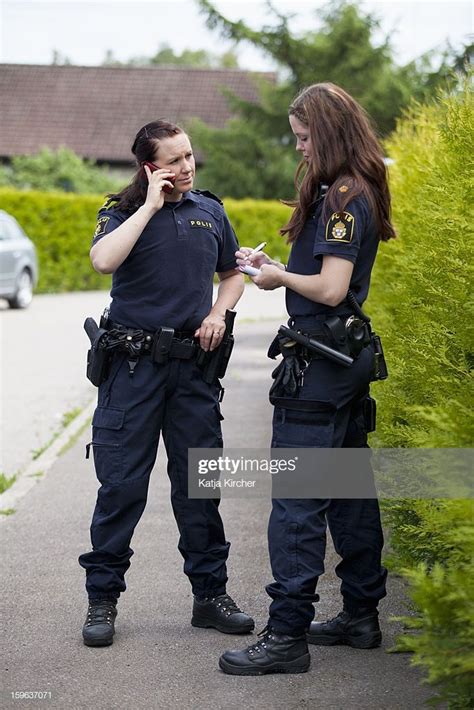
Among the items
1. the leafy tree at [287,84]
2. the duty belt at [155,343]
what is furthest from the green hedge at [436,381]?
the leafy tree at [287,84]

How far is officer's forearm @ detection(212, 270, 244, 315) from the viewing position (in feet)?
16.4

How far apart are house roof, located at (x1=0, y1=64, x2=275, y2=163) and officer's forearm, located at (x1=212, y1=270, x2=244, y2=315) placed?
1523 inches

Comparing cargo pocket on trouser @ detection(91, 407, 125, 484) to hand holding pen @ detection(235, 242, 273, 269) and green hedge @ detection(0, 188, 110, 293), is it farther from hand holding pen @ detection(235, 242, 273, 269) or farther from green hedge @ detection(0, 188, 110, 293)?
green hedge @ detection(0, 188, 110, 293)

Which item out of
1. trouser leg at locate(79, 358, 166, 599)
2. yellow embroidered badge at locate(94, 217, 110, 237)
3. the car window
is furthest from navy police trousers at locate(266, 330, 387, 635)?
the car window

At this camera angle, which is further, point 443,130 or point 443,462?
point 443,130

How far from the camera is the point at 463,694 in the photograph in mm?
3281

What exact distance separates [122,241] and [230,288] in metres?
0.67

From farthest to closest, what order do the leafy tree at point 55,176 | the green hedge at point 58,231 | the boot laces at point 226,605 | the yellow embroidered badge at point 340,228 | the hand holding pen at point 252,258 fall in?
the leafy tree at point 55,176, the green hedge at point 58,231, the boot laces at point 226,605, the hand holding pen at point 252,258, the yellow embroidered badge at point 340,228

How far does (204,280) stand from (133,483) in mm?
924

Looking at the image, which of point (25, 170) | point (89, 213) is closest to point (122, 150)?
point (25, 170)

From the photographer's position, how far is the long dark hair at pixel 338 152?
4.27 metres

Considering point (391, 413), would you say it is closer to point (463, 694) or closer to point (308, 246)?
point (308, 246)

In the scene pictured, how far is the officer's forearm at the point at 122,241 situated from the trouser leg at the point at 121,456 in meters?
0.44

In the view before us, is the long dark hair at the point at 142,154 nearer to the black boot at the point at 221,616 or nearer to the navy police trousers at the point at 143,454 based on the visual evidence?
the navy police trousers at the point at 143,454
